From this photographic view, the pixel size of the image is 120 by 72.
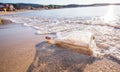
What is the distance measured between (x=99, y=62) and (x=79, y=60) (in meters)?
0.36

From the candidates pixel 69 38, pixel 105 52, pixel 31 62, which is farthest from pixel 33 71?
pixel 105 52

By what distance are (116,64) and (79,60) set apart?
2.10 ft

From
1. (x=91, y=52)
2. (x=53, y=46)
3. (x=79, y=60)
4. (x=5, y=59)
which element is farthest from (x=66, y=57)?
(x=5, y=59)

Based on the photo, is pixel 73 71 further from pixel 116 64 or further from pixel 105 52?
pixel 105 52

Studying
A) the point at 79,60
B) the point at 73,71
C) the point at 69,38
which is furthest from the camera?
the point at 69,38

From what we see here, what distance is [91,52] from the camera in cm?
295

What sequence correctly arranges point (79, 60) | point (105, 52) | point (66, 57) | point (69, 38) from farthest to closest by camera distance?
point (69, 38), point (105, 52), point (66, 57), point (79, 60)

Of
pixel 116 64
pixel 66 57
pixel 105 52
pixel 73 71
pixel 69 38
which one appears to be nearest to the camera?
pixel 73 71

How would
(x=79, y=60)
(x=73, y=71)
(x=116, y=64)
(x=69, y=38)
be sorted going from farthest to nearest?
(x=69, y=38) < (x=79, y=60) < (x=116, y=64) < (x=73, y=71)

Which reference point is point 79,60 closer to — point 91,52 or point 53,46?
point 91,52

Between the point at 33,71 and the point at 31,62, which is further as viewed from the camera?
the point at 31,62

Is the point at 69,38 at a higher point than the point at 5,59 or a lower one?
higher

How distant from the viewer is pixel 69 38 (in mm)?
3457

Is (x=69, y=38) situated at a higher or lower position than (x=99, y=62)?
higher
